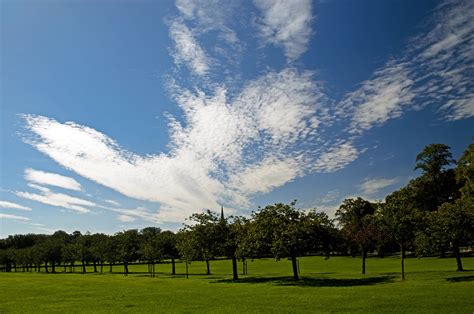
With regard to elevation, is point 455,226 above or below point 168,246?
above

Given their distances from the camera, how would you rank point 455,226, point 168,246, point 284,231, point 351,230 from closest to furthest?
point 455,226, point 284,231, point 351,230, point 168,246

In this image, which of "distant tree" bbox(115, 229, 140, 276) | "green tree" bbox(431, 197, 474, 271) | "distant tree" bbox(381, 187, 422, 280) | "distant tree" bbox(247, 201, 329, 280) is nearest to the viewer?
"distant tree" bbox(381, 187, 422, 280)

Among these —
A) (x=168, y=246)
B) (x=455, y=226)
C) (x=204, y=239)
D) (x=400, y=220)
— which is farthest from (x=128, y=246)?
(x=455, y=226)

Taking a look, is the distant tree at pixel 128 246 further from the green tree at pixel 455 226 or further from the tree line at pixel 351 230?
the green tree at pixel 455 226

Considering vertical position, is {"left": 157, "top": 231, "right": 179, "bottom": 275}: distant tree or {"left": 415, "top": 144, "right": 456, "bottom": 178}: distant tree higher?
{"left": 415, "top": 144, "right": 456, "bottom": 178}: distant tree

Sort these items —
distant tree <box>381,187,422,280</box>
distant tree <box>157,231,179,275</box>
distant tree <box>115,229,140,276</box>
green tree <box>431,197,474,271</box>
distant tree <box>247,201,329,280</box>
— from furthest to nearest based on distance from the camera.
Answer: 1. distant tree <box>115,229,140,276</box>
2. distant tree <box>157,231,179,275</box>
3. distant tree <box>247,201,329,280</box>
4. green tree <box>431,197,474,271</box>
5. distant tree <box>381,187,422,280</box>

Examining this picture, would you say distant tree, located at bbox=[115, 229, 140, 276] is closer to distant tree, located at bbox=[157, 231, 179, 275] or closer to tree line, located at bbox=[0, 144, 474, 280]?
tree line, located at bbox=[0, 144, 474, 280]

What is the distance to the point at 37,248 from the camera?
129125mm

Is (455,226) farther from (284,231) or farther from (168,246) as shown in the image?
(168,246)

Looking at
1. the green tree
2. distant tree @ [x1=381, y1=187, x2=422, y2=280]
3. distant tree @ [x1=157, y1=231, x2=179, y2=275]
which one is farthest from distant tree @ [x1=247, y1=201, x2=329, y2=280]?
distant tree @ [x1=157, y1=231, x2=179, y2=275]

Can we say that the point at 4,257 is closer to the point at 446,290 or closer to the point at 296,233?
the point at 296,233

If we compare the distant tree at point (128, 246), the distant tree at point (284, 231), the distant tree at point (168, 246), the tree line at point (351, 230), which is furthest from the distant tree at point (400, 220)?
the distant tree at point (128, 246)

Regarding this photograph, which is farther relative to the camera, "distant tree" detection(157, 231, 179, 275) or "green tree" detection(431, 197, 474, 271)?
"distant tree" detection(157, 231, 179, 275)

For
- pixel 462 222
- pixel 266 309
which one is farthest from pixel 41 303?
pixel 462 222
